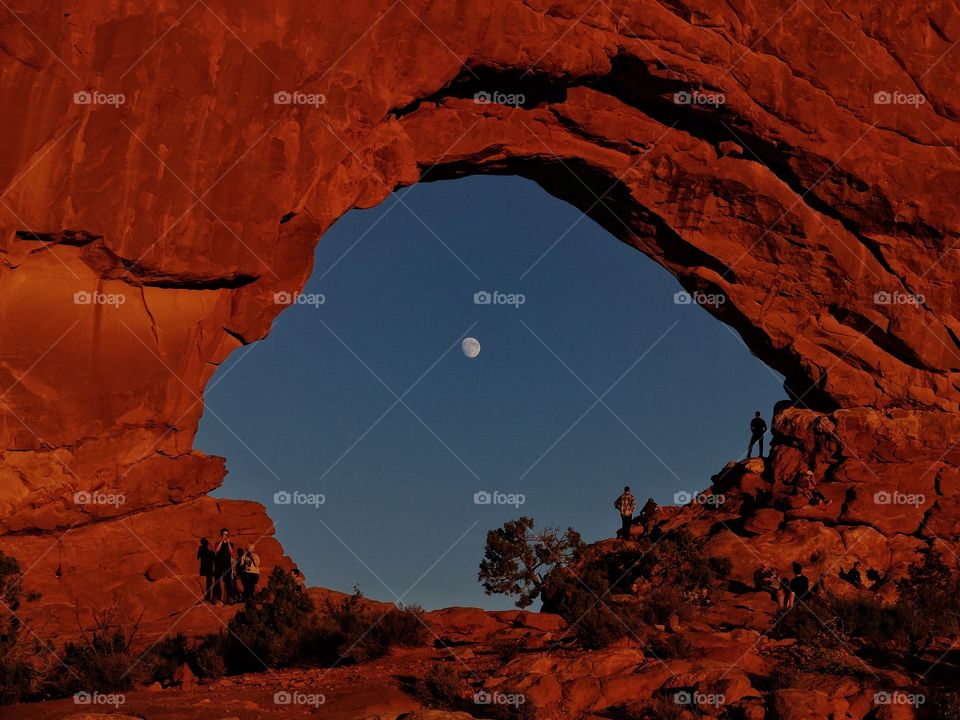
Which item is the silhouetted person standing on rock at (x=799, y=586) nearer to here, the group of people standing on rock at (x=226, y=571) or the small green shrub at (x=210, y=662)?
the group of people standing on rock at (x=226, y=571)

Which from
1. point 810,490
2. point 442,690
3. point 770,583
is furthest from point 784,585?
point 442,690

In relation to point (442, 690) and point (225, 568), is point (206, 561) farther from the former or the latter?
point (442, 690)

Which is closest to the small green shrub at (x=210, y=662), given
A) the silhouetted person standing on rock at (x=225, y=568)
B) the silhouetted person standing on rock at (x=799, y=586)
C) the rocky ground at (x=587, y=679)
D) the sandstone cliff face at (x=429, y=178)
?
the rocky ground at (x=587, y=679)

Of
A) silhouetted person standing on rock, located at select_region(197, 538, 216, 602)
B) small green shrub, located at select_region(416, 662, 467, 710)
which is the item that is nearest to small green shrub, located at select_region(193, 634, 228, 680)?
small green shrub, located at select_region(416, 662, 467, 710)

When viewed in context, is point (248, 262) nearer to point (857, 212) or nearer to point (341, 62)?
point (341, 62)

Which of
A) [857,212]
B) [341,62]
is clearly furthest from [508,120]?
[857,212]

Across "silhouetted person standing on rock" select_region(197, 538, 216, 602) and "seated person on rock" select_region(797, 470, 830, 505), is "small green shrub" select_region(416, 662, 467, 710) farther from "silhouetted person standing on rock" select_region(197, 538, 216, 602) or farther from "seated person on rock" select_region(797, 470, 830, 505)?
"seated person on rock" select_region(797, 470, 830, 505)
